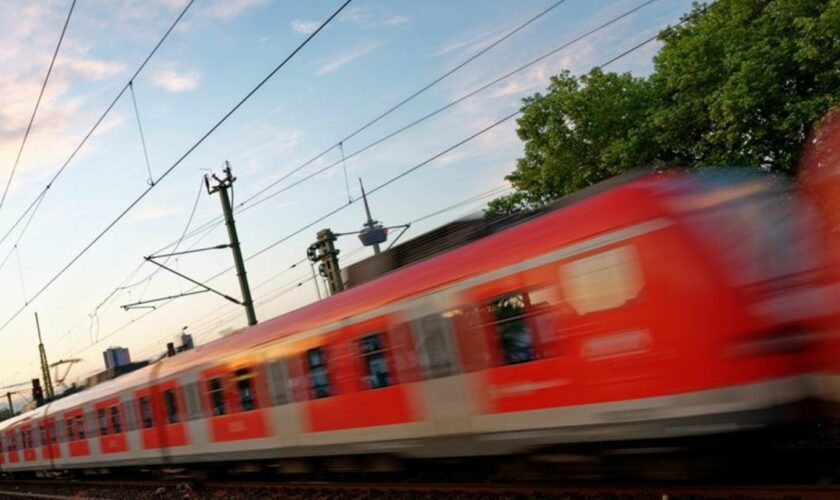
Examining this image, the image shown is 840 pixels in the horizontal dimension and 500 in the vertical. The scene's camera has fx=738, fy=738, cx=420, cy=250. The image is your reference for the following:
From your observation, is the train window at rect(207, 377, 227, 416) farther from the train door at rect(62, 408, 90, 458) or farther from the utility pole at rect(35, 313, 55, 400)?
the utility pole at rect(35, 313, 55, 400)

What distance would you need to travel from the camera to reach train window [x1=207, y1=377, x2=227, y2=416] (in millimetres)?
13797

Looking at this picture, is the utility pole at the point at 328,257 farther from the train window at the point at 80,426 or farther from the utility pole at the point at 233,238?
the train window at the point at 80,426

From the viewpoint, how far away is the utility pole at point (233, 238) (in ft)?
63.9

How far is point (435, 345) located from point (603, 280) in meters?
2.66

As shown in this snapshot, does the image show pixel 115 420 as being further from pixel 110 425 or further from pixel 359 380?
pixel 359 380

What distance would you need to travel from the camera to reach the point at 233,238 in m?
20.1

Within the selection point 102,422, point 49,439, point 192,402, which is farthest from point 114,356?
point 192,402

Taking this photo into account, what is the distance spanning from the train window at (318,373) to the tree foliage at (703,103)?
1727 cm

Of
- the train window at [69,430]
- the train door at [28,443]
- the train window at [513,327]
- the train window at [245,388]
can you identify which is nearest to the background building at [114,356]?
the train door at [28,443]

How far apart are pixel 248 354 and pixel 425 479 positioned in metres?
4.17

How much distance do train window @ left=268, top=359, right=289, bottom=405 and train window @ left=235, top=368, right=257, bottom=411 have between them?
70 cm

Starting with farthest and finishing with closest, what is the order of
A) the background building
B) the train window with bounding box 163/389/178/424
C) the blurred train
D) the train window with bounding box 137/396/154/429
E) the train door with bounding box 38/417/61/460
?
1. the background building
2. the train door with bounding box 38/417/61/460
3. the train window with bounding box 137/396/154/429
4. the train window with bounding box 163/389/178/424
5. the blurred train

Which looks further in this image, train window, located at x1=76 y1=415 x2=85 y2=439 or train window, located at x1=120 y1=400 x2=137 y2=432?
train window, located at x1=76 y1=415 x2=85 y2=439

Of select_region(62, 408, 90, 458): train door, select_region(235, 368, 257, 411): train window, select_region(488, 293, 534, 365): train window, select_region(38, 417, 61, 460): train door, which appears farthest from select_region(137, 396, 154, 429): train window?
select_region(488, 293, 534, 365): train window
